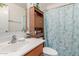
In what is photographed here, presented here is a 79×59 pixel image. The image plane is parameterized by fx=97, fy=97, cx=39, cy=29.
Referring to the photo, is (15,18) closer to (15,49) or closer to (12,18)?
(12,18)

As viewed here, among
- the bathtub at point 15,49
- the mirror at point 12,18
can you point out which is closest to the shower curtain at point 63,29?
the mirror at point 12,18

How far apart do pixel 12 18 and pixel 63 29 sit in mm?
1294

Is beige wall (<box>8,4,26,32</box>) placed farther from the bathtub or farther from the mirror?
the bathtub

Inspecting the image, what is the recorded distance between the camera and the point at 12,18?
65.8 inches

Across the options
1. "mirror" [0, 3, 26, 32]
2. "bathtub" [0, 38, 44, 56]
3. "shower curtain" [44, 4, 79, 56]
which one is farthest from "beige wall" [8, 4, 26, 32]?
"shower curtain" [44, 4, 79, 56]

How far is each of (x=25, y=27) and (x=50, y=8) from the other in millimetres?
1080

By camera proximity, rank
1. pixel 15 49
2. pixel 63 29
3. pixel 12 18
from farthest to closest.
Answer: pixel 63 29
pixel 12 18
pixel 15 49

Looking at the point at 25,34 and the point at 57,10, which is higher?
the point at 57,10

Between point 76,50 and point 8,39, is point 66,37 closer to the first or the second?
point 76,50

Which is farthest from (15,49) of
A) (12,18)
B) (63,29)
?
(63,29)

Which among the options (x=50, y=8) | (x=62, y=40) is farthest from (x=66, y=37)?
(x=50, y=8)

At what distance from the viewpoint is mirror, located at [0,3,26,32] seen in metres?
1.42

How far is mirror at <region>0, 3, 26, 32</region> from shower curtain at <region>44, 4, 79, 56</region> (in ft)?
2.91

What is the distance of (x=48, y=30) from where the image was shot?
2750 mm
